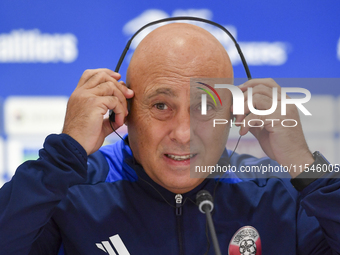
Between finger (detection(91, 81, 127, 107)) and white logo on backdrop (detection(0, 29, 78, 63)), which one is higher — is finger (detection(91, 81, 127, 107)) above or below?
below

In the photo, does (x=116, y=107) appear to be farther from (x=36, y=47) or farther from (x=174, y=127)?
(x=36, y=47)

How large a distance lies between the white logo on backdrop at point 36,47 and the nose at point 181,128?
1.12 metres

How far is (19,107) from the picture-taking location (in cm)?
185

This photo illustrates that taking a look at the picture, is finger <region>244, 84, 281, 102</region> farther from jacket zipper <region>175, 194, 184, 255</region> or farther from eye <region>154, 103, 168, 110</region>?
jacket zipper <region>175, 194, 184, 255</region>

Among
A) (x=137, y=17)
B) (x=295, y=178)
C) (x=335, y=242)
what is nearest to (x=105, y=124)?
(x=295, y=178)

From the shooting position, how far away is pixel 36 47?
6.04ft

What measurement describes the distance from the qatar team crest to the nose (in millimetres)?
372

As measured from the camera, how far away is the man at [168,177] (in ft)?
3.18

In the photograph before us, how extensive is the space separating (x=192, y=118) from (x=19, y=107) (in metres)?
1.29

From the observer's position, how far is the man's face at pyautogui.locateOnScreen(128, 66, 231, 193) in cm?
98

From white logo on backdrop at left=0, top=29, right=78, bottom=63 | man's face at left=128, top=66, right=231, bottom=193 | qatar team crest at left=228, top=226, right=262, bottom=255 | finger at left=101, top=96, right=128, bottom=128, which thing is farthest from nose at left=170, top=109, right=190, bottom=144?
white logo on backdrop at left=0, top=29, right=78, bottom=63

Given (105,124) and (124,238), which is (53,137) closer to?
(105,124)

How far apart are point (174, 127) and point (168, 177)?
0.16 m

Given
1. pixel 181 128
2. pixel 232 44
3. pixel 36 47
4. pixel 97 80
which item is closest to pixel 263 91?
pixel 181 128
